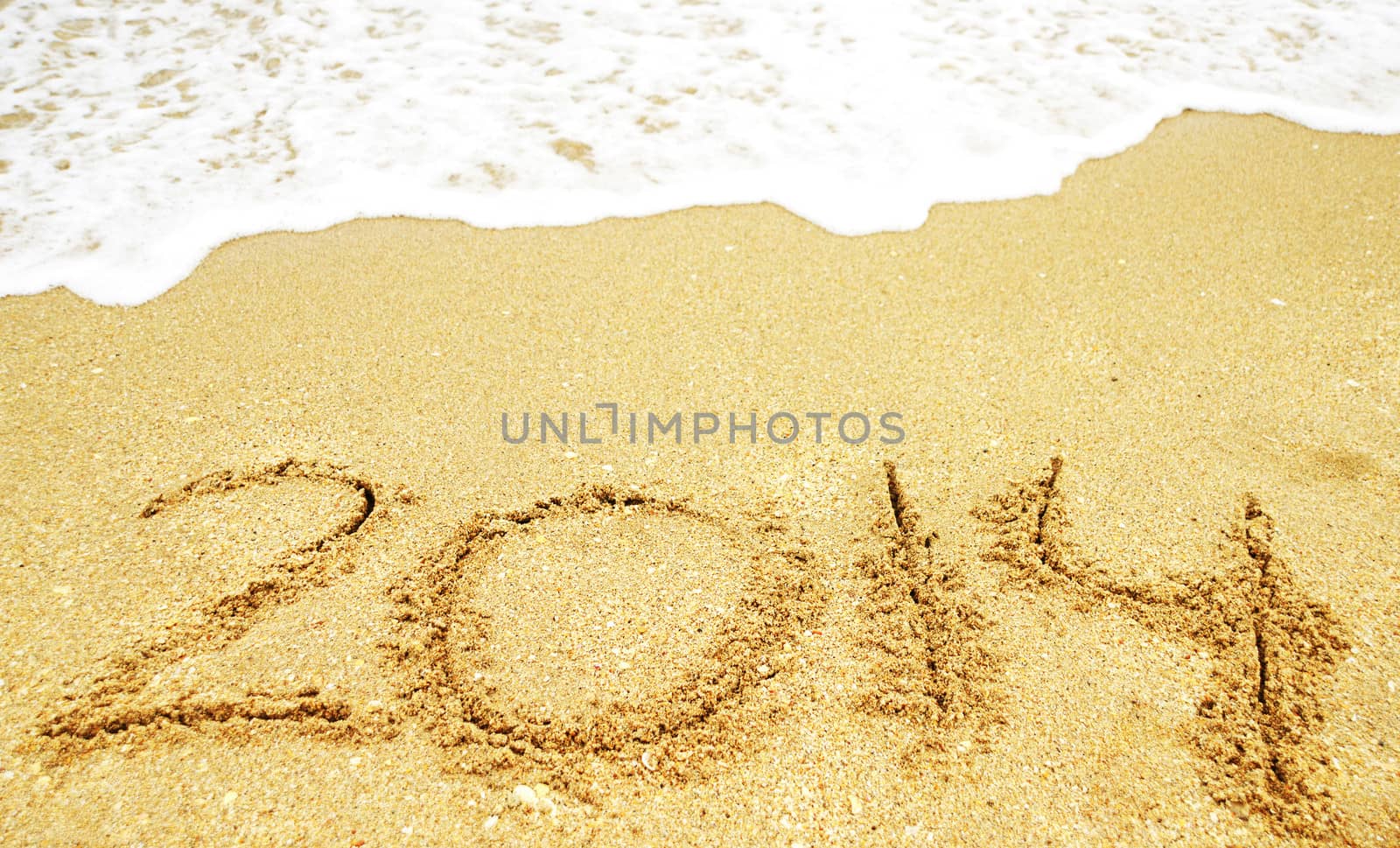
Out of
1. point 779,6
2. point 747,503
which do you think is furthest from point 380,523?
point 779,6

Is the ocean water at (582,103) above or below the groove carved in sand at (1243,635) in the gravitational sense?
above

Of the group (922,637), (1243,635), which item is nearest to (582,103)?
(922,637)

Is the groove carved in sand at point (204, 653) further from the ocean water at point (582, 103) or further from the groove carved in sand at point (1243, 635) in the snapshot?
the groove carved in sand at point (1243, 635)

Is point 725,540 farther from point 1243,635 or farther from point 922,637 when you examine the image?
point 1243,635

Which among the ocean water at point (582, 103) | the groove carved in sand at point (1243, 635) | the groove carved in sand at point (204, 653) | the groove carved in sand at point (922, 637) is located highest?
the ocean water at point (582, 103)

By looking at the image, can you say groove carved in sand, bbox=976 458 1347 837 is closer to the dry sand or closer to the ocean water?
the dry sand

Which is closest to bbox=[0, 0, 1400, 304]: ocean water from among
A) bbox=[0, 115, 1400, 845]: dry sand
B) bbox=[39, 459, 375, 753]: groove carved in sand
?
bbox=[0, 115, 1400, 845]: dry sand

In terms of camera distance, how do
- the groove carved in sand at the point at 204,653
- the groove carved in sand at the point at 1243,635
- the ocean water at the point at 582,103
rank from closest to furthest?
the groove carved in sand at the point at 1243,635 → the groove carved in sand at the point at 204,653 → the ocean water at the point at 582,103

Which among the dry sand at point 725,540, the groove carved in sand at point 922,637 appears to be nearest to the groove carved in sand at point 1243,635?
the dry sand at point 725,540
